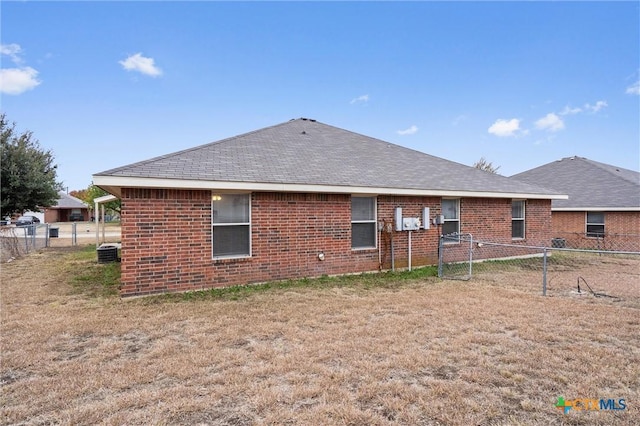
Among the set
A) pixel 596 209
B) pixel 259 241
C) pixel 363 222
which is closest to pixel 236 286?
pixel 259 241

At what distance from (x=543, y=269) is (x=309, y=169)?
591 cm

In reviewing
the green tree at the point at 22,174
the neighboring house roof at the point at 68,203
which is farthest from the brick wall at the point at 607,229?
the neighboring house roof at the point at 68,203

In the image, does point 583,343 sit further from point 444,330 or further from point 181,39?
point 181,39

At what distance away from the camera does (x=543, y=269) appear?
7.24 metres

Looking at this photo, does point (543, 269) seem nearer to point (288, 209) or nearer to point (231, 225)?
point (288, 209)

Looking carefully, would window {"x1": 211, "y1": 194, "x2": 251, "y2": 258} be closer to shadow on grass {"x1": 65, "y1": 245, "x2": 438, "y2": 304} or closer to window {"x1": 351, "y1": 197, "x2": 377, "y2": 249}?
shadow on grass {"x1": 65, "y1": 245, "x2": 438, "y2": 304}

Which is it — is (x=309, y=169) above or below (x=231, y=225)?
above

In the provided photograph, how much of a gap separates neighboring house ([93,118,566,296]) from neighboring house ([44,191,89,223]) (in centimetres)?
5386

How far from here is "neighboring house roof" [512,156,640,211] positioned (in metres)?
15.3

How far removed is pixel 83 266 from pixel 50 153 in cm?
1483

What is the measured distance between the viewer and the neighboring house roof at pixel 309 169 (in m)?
6.89

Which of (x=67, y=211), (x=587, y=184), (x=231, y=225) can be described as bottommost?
(x=231, y=225)

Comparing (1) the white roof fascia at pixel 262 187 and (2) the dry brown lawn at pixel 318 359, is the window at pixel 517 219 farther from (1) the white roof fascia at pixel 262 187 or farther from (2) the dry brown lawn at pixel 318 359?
(2) the dry brown lawn at pixel 318 359

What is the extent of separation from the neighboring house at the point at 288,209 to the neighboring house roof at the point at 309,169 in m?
0.03
